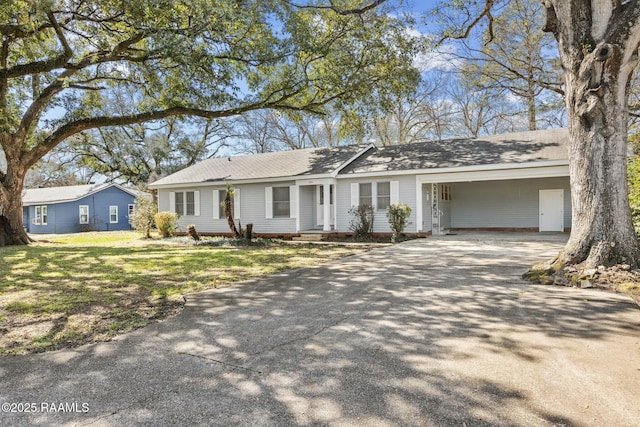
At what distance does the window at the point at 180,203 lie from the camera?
745 inches

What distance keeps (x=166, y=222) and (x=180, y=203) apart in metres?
1.84

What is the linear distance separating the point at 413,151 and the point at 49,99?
14.5m

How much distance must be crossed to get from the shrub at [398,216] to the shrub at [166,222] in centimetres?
1026

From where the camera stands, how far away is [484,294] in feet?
17.2

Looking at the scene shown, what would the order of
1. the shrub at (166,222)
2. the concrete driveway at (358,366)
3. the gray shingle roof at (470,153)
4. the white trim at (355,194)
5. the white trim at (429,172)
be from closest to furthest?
the concrete driveway at (358,366), the white trim at (429,172), the gray shingle roof at (470,153), the white trim at (355,194), the shrub at (166,222)

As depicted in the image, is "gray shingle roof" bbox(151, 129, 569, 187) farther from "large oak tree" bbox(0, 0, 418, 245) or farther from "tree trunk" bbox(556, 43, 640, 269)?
"tree trunk" bbox(556, 43, 640, 269)

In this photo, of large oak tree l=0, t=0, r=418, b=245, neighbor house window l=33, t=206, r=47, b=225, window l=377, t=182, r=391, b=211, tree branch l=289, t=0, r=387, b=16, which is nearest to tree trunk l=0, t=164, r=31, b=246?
large oak tree l=0, t=0, r=418, b=245

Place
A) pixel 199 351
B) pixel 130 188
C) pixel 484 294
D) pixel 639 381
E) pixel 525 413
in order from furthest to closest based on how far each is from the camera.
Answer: pixel 130 188
pixel 484 294
pixel 199 351
pixel 639 381
pixel 525 413

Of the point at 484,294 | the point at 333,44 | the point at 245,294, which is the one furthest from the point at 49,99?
the point at 484,294

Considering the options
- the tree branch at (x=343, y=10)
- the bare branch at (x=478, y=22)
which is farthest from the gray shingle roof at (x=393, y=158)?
the tree branch at (x=343, y=10)

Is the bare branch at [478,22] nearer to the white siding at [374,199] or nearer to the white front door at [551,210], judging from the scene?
the white siding at [374,199]

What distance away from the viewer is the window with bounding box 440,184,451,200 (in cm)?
1667

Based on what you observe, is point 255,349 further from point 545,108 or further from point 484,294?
point 545,108

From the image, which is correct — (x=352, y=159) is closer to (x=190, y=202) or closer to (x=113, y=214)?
(x=190, y=202)
